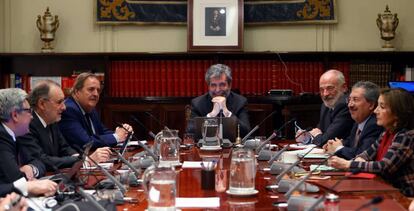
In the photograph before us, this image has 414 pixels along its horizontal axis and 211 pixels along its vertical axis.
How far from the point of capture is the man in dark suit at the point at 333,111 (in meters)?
4.84

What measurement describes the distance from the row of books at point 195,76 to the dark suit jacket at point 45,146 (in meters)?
2.70

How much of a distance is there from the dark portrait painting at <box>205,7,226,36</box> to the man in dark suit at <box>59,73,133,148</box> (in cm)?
215

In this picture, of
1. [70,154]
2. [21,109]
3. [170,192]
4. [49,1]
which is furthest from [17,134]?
[49,1]

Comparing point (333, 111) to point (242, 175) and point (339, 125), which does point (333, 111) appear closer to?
point (339, 125)

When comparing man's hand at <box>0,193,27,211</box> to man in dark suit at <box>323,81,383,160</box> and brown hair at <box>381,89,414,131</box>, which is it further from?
man in dark suit at <box>323,81,383,160</box>

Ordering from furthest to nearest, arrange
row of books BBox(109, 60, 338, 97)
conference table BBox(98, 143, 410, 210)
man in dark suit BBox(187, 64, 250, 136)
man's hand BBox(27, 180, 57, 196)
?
row of books BBox(109, 60, 338, 97) → man in dark suit BBox(187, 64, 250, 136) → man's hand BBox(27, 180, 57, 196) → conference table BBox(98, 143, 410, 210)

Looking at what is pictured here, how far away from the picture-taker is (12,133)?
329cm

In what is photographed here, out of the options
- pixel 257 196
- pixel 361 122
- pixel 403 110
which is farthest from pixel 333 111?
pixel 257 196

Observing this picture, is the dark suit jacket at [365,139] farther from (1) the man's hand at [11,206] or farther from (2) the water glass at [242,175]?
(1) the man's hand at [11,206]

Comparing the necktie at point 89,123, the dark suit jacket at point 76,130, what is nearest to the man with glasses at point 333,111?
the dark suit jacket at point 76,130

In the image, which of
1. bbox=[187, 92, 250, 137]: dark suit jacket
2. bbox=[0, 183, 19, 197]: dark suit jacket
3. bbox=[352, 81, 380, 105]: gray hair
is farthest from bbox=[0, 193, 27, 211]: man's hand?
bbox=[187, 92, 250, 137]: dark suit jacket

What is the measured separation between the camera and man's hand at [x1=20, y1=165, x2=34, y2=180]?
3.27 meters

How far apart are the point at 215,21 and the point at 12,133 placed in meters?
3.93

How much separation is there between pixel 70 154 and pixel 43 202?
1689 millimetres
